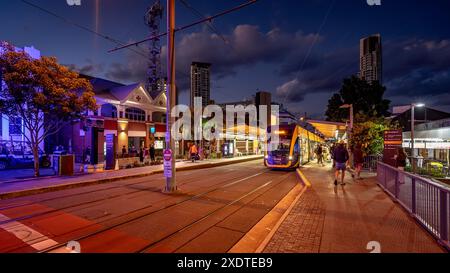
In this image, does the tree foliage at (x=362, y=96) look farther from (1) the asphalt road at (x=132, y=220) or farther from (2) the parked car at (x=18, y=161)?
(2) the parked car at (x=18, y=161)

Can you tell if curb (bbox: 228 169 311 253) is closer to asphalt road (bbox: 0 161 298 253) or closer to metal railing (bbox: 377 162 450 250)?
asphalt road (bbox: 0 161 298 253)

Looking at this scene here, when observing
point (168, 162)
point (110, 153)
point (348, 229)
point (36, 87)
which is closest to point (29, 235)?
point (168, 162)

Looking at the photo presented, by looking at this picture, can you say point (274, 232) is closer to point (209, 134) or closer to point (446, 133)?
point (446, 133)

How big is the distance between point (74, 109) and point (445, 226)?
15.8 metres

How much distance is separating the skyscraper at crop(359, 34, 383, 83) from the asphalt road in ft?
364

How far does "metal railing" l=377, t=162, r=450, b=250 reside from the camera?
4453mm

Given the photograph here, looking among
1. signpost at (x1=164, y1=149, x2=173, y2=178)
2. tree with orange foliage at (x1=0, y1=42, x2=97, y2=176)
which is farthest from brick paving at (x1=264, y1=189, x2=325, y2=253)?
tree with orange foliage at (x1=0, y1=42, x2=97, y2=176)

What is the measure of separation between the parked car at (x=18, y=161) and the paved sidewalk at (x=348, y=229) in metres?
19.7

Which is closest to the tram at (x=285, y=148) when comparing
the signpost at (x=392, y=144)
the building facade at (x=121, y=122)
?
the signpost at (x=392, y=144)

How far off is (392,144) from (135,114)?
90.0ft

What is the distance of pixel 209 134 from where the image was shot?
33062 millimetres

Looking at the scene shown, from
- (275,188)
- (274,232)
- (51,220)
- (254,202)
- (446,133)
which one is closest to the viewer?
(274,232)

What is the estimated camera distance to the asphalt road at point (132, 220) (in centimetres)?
473
